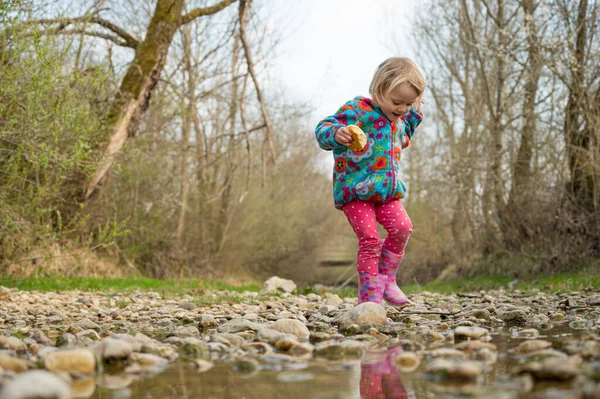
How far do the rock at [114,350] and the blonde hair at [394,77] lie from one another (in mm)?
2310

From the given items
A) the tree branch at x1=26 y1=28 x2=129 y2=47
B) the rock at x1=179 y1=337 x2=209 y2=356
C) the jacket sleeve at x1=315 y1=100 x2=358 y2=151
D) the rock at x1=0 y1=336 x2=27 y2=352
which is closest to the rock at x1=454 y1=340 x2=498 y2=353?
the rock at x1=179 y1=337 x2=209 y2=356

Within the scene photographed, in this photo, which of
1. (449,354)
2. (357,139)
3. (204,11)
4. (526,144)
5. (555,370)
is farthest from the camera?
(526,144)

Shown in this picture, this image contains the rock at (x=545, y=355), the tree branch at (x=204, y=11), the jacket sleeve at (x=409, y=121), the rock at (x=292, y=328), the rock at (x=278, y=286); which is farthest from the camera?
the tree branch at (x=204, y=11)

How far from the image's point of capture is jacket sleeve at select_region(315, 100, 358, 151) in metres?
3.81

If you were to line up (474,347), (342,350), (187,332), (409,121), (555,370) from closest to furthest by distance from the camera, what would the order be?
(555,370)
(474,347)
(342,350)
(187,332)
(409,121)

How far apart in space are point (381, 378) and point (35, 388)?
97 cm

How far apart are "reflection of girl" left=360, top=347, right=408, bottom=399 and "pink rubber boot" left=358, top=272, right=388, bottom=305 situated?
1507 mm

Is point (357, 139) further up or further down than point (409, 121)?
further down

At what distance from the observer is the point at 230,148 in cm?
1436

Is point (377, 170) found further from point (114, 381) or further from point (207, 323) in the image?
point (114, 381)

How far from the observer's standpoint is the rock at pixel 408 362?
76.9 inches

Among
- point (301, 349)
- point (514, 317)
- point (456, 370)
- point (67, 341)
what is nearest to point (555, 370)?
point (456, 370)

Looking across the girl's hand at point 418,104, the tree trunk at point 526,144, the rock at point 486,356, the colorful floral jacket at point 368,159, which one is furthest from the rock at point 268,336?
the tree trunk at point 526,144

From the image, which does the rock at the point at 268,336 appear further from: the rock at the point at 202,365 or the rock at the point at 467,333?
the rock at the point at 467,333
